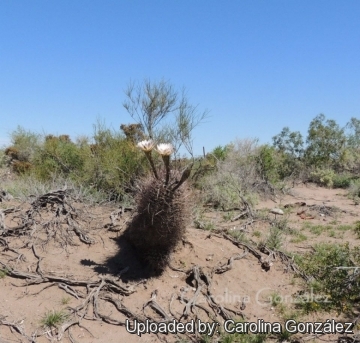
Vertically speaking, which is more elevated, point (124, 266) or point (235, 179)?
point (235, 179)

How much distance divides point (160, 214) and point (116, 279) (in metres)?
1.07

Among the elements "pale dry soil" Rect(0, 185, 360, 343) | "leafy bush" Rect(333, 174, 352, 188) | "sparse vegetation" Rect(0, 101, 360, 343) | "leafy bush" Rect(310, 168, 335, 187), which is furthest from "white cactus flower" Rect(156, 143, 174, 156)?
"leafy bush" Rect(333, 174, 352, 188)

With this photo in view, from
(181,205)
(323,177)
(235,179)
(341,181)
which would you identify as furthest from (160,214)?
(341,181)

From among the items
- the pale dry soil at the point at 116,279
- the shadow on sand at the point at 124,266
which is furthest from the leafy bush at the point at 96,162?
the shadow on sand at the point at 124,266

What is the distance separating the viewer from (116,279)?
5.24 m

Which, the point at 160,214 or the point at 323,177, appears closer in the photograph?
the point at 160,214

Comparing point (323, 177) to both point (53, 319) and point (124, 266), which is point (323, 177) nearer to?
point (124, 266)

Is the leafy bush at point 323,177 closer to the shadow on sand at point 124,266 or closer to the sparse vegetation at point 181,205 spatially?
the sparse vegetation at point 181,205

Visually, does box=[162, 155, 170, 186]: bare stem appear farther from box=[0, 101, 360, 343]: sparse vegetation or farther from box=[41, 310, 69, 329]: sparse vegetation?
box=[41, 310, 69, 329]: sparse vegetation

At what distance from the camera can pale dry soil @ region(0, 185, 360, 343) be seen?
4.40m

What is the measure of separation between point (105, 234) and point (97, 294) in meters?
1.53

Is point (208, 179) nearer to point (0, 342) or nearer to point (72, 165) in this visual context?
point (72, 165)

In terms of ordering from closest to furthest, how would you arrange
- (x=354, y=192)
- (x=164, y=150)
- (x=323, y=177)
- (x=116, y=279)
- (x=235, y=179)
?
(x=164, y=150)
(x=116, y=279)
(x=235, y=179)
(x=354, y=192)
(x=323, y=177)

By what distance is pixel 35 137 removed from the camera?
16594mm
